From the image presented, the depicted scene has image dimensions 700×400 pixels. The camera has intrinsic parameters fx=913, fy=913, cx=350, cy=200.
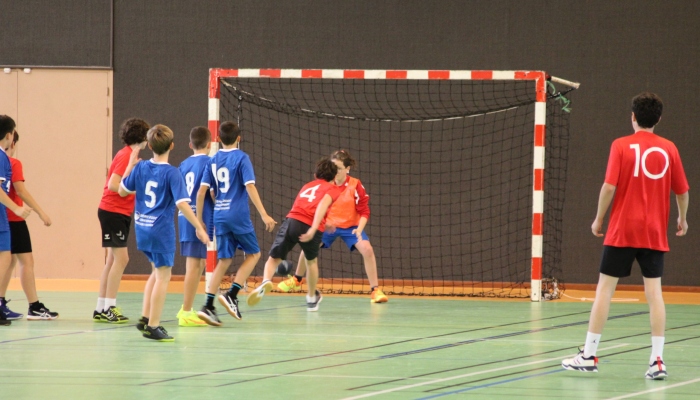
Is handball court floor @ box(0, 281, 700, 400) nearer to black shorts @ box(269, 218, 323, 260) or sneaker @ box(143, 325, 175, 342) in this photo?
sneaker @ box(143, 325, 175, 342)

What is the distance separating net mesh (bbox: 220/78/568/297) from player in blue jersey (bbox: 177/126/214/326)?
13.5 feet

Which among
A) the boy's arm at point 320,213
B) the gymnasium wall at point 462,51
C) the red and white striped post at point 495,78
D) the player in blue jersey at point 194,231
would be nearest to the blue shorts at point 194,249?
the player in blue jersey at point 194,231

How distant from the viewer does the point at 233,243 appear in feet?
26.1

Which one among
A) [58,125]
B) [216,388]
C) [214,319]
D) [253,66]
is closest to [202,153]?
[214,319]

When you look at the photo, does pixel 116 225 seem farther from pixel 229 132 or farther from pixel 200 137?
pixel 229 132

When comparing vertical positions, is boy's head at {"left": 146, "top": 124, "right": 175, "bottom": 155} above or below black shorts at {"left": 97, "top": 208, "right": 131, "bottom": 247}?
above

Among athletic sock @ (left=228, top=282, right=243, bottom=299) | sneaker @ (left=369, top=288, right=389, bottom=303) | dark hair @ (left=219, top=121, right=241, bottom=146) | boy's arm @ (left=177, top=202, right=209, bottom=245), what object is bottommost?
sneaker @ (left=369, top=288, right=389, bottom=303)

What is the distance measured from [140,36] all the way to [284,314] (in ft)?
18.7

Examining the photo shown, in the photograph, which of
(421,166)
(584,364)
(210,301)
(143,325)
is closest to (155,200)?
(143,325)

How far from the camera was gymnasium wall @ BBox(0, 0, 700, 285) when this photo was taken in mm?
11789

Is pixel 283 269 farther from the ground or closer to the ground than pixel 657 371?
farther from the ground

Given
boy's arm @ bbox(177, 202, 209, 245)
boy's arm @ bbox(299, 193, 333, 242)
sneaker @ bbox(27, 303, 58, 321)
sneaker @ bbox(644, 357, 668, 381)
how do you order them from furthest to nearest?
boy's arm @ bbox(299, 193, 333, 242) < sneaker @ bbox(27, 303, 58, 321) < boy's arm @ bbox(177, 202, 209, 245) < sneaker @ bbox(644, 357, 668, 381)

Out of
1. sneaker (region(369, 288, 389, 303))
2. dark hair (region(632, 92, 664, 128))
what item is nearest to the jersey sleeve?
dark hair (region(632, 92, 664, 128))

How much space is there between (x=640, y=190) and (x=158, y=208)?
3457 mm
